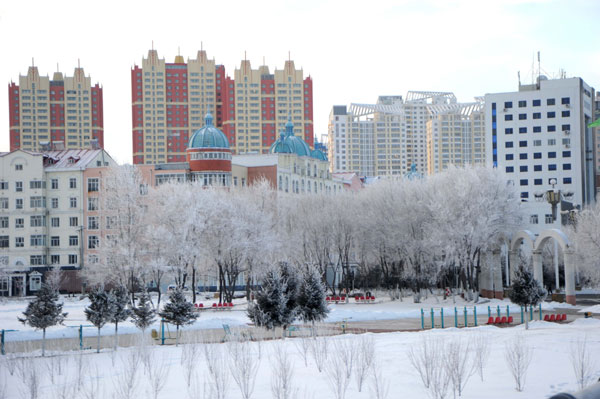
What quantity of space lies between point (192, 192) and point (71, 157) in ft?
88.8

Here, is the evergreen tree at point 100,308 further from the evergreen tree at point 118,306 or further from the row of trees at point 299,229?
the row of trees at point 299,229

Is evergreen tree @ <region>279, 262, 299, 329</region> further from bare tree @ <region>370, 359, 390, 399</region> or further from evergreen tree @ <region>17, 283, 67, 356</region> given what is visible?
bare tree @ <region>370, 359, 390, 399</region>

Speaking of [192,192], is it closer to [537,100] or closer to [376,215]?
[376,215]

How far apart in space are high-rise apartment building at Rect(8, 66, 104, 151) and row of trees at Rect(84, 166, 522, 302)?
426 feet

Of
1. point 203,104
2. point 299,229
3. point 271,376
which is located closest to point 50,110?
point 203,104

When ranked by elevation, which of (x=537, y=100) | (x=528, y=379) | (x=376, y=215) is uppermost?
(x=537, y=100)

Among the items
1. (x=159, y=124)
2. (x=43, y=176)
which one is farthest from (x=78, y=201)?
(x=159, y=124)

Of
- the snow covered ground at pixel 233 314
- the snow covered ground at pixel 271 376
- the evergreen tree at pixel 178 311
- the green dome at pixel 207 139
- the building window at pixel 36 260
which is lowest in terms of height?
the snow covered ground at pixel 233 314

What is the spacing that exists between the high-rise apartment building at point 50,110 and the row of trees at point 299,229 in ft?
426

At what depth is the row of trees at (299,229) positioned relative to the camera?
63.7 meters

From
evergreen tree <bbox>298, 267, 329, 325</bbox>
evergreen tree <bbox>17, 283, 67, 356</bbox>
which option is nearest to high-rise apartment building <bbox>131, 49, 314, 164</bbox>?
evergreen tree <bbox>298, 267, 329, 325</bbox>

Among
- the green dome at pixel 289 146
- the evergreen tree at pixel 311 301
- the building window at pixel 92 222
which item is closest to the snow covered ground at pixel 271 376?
the evergreen tree at pixel 311 301

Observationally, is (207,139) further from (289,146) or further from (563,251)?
(563,251)

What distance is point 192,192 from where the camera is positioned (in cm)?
7094
